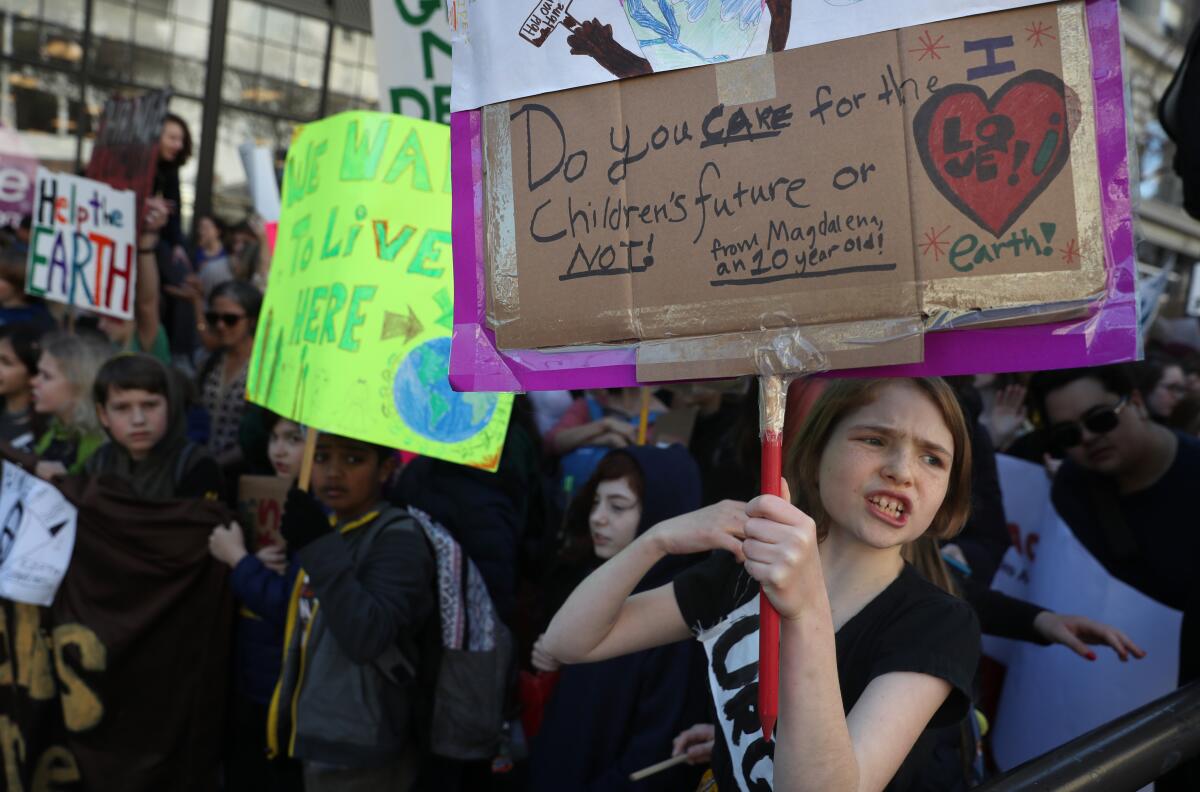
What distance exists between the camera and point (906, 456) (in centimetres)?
144

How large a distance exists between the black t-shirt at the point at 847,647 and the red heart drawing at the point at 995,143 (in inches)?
22.3

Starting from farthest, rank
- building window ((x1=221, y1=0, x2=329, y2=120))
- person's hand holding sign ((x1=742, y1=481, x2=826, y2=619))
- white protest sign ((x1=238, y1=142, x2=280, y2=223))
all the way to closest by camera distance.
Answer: building window ((x1=221, y1=0, x2=329, y2=120)) → white protest sign ((x1=238, y1=142, x2=280, y2=223)) → person's hand holding sign ((x1=742, y1=481, x2=826, y2=619))

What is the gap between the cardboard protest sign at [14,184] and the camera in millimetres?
6945

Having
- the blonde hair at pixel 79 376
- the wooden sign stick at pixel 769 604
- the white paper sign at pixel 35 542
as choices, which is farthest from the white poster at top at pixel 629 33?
the blonde hair at pixel 79 376

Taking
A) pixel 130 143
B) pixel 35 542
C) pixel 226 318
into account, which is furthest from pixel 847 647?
pixel 130 143

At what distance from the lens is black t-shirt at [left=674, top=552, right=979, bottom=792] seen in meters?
1.38

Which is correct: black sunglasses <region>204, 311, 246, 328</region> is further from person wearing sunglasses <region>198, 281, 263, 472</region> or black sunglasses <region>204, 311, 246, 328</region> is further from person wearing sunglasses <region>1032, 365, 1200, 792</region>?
person wearing sunglasses <region>1032, 365, 1200, 792</region>

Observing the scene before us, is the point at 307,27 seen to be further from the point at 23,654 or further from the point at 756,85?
the point at 756,85

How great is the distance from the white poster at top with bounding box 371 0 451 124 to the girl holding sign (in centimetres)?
224

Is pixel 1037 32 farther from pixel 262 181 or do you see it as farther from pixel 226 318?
pixel 262 181

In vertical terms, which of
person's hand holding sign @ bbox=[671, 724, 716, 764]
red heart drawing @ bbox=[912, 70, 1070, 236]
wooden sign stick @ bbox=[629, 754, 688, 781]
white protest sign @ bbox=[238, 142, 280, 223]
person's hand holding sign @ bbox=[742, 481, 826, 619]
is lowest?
wooden sign stick @ bbox=[629, 754, 688, 781]

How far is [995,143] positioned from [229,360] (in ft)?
13.1

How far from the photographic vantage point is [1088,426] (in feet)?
9.22

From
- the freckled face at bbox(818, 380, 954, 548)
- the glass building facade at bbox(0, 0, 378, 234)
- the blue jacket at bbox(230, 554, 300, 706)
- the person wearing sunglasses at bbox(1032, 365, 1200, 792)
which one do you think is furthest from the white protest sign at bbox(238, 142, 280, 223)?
the freckled face at bbox(818, 380, 954, 548)
